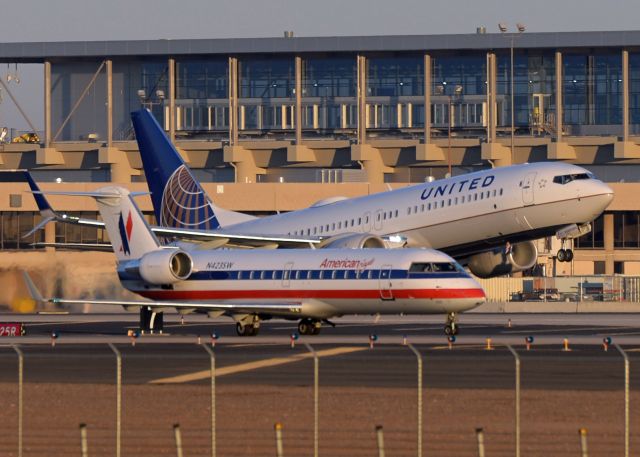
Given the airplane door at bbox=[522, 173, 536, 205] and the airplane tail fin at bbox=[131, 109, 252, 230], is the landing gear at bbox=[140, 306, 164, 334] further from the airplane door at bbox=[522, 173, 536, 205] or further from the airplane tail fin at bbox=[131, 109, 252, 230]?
the airplane tail fin at bbox=[131, 109, 252, 230]

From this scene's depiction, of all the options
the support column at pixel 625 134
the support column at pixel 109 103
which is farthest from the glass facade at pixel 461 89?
the support column at pixel 109 103

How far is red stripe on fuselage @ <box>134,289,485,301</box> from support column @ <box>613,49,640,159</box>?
68317 millimetres

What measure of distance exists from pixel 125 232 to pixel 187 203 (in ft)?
45.7

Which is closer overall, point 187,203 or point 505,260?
point 505,260

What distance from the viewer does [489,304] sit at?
77125mm

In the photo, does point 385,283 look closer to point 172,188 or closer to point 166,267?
point 166,267

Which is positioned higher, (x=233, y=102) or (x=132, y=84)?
(x=132, y=84)

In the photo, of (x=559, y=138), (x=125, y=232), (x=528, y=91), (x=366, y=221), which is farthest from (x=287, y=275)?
(x=528, y=91)

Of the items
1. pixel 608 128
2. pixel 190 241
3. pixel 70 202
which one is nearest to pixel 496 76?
pixel 608 128

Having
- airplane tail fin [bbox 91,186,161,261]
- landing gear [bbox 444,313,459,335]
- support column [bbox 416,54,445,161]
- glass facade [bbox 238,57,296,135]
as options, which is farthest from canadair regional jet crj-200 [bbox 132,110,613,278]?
glass facade [bbox 238,57,296,135]

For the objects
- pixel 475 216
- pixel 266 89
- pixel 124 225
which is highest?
pixel 266 89

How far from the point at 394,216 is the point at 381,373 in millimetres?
25765

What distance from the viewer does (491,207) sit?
57.0 m

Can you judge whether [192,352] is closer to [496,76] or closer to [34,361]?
[34,361]
